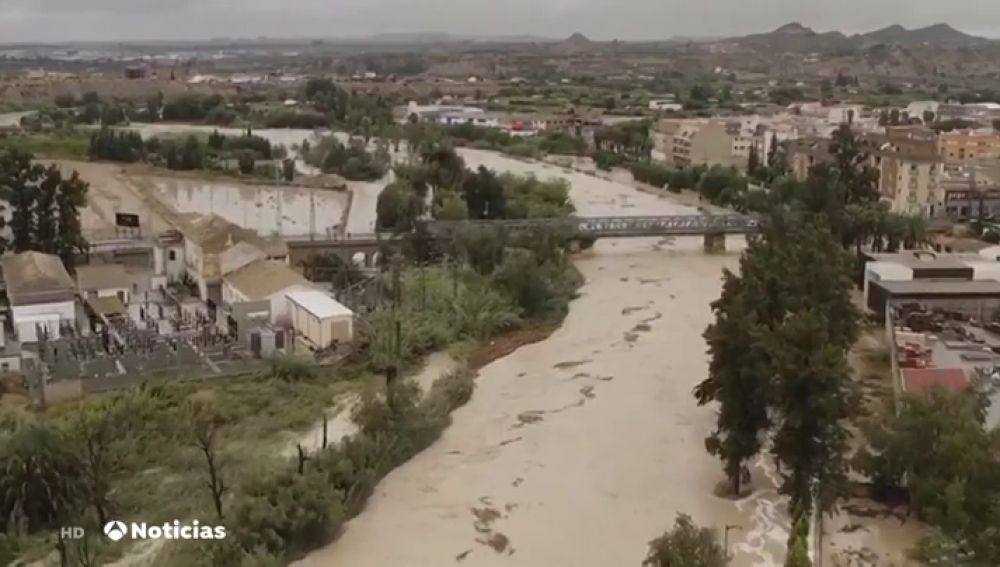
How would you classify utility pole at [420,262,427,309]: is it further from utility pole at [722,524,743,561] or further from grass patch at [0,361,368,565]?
utility pole at [722,524,743,561]

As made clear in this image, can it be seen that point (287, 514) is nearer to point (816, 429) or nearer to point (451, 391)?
point (451, 391)

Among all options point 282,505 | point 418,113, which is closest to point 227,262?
point 282,505

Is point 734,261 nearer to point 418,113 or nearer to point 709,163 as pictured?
point 709,163

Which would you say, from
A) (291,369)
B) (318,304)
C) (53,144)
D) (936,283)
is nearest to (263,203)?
(53,144)

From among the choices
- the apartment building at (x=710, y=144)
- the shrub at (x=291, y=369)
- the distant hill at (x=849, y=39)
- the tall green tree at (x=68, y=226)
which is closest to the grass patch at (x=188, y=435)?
the shrub at (x=291, y=369)

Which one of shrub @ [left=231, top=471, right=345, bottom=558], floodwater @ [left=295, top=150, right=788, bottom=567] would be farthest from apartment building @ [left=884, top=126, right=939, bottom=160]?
shrub @ [left=231, top=471, right=345, bottom=558]

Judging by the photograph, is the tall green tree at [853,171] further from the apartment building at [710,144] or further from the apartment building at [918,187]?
the apartment building at [710,144]

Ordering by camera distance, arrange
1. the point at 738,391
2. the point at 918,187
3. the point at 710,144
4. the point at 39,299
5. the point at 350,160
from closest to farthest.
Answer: the point at 738,391 < the point at 39,299 < the point at 918,187 < the point at 350,160 < the point at 710,144
